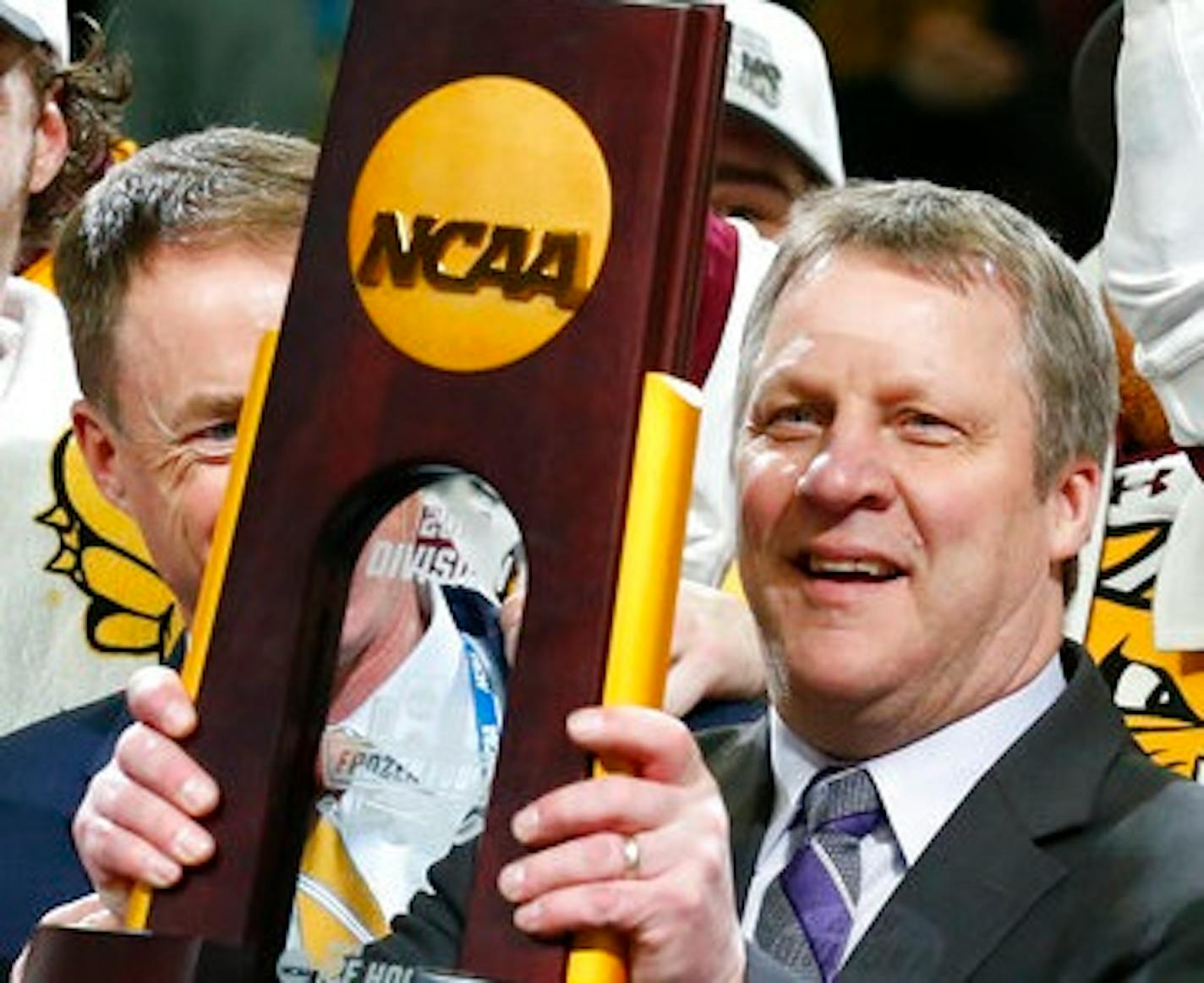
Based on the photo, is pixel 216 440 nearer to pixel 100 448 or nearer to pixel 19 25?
pixel 100 448

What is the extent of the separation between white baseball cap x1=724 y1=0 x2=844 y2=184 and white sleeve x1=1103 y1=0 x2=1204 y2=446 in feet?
2.75

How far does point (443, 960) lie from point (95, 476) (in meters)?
0.83

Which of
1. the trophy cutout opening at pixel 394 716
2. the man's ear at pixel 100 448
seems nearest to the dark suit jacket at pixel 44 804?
the man's ear at pixel 100 448

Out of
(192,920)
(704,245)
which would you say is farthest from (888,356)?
(192,920)

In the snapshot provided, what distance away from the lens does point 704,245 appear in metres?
1.28

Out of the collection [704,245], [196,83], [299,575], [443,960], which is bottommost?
[443,960]

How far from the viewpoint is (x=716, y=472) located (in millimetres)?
2408

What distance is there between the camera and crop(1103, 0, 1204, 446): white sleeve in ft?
6.45

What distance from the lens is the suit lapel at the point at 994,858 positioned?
166 centimetres

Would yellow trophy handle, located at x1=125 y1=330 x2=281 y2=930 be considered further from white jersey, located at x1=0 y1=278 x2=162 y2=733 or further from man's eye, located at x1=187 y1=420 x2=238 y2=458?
white jersey, located at x1=0 y1=278 x2=162 y2=733

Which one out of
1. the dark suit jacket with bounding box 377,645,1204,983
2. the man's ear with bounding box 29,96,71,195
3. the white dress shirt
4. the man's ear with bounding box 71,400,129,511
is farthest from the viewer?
the man's ear with bounding box 29,96,71,195

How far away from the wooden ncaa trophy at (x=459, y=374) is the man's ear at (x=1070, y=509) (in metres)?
0.62

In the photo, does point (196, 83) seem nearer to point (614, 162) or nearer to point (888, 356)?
point (888, 356)

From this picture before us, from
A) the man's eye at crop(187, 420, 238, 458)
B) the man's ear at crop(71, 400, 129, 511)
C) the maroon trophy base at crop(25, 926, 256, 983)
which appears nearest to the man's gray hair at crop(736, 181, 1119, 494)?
the man's eye at crop(187, 420, 238, 458)
